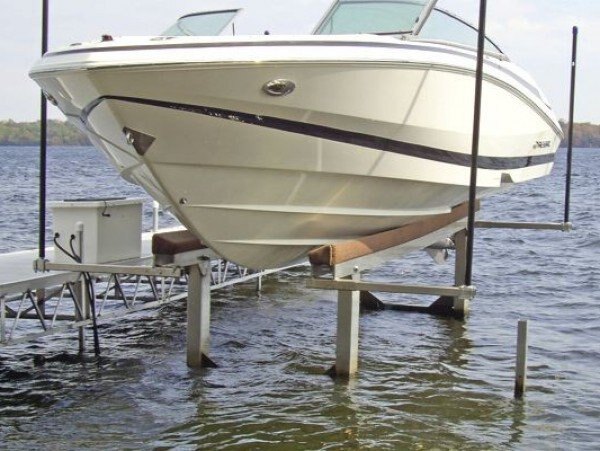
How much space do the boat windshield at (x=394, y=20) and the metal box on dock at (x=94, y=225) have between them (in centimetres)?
268

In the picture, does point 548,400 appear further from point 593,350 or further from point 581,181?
point 581,181

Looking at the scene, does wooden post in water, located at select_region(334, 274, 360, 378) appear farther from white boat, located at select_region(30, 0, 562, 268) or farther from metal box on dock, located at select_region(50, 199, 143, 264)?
metal box on dock, located at select_region(50, 199, 143, 264)

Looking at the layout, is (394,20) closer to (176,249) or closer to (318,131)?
(318,131)

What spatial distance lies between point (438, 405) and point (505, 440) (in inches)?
39.8

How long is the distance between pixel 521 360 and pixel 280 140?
9.97ft

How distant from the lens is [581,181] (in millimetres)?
57250

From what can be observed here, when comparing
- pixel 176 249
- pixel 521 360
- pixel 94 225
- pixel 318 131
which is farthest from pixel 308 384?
pixel 318 131

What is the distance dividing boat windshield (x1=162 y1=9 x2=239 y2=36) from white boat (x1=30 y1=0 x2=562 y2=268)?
0.06 feet

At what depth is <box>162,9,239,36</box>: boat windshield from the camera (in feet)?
30.7

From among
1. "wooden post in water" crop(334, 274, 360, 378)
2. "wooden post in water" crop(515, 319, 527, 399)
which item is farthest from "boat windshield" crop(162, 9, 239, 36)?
"wooden post in water" crop(515, 319, 527, 399)

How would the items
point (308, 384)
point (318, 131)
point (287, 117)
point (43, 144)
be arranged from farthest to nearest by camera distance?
point (308, 384)
point (43, 144)
point (318, 131)
point (287, 117)

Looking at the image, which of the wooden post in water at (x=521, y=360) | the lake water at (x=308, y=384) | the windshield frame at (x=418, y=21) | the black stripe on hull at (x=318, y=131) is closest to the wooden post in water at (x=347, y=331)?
the lake water at (x=308, y=384)

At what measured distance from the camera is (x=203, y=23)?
31.3 ft

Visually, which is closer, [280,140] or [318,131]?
[280,140]
